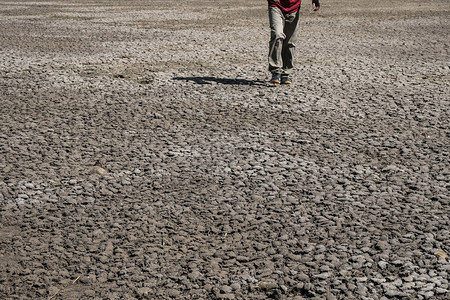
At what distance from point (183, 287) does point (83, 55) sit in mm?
8169

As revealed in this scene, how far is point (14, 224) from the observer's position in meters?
4.05

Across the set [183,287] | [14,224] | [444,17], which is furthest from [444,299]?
[444,17]

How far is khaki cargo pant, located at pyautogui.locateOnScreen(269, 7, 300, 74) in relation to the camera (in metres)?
8.16

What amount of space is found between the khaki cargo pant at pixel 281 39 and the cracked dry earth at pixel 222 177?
417mm

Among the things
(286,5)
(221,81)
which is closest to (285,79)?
(221,81)

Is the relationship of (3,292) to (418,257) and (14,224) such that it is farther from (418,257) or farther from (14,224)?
(418,257)

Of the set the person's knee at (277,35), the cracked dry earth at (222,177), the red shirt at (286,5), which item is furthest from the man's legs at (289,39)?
the cracked dry earth at (222,177)

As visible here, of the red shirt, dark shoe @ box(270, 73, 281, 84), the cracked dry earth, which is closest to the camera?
the cracked dry earth

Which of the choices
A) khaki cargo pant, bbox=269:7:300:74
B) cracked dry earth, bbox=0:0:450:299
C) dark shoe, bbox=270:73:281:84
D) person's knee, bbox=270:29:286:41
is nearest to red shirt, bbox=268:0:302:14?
khaki cargo pant, bbox=269:7:300:74

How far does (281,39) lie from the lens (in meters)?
8.24

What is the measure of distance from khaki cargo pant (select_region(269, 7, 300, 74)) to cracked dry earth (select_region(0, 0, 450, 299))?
16.4 inches

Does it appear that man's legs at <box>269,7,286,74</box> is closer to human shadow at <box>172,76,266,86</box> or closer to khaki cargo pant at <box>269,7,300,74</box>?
khaki cargo pant at <box>269,7,300,74</box>

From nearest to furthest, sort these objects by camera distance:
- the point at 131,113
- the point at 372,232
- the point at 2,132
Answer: the point at 372,232
the point at 2,132
the point at 131,113

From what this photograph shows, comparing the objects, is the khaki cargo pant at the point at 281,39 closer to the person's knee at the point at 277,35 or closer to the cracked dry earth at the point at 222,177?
the person's knee at the point at 277,35
